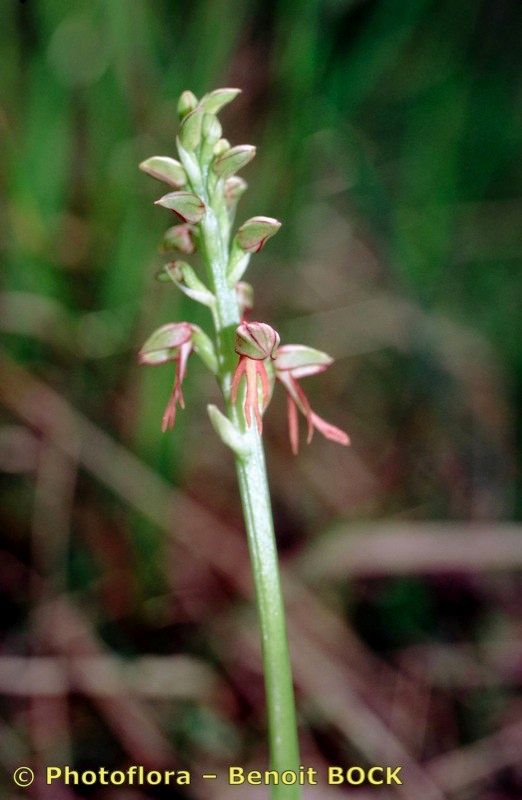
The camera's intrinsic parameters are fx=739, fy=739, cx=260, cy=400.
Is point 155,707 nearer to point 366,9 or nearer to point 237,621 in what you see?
point 237,621

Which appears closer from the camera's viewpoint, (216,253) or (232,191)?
(216,253)

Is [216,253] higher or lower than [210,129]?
lower

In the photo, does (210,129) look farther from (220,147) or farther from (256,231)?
(256,231)

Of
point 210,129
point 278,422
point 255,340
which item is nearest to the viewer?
point 255,340

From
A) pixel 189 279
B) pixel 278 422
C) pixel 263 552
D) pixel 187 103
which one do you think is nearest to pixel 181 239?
pixel 189 279

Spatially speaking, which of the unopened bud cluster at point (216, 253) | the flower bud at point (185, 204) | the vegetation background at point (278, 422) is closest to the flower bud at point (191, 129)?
the unopened bud cluster at point (216, 253)

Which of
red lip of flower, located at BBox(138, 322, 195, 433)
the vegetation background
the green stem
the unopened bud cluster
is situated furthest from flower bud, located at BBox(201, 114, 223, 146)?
the vegetation background
